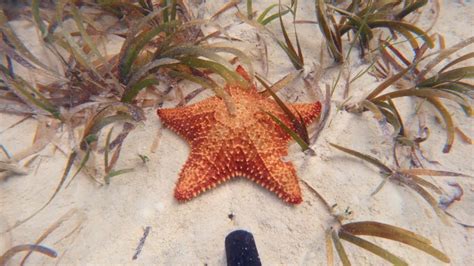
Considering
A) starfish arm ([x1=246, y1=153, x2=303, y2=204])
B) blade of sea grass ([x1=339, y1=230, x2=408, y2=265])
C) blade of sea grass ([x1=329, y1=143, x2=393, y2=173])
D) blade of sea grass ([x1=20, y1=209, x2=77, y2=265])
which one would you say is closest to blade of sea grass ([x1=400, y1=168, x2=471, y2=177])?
blade of sea grass ([x1=329, y1=143, x2=393, y2=173])

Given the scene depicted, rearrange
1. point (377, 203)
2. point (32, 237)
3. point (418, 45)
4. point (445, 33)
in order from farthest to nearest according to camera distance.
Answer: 1. point (445, 33)
2. point (418, 45)
3. point (377, 203)
4. point (32, 237)

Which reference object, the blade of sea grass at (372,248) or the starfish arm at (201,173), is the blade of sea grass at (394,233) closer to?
the blade of sea grass at (372,248)

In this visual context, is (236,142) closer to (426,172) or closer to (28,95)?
(426,172)

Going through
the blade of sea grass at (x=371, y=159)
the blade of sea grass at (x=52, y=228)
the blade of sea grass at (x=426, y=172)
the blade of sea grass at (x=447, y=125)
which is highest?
the blade of sea grass at (x=447, y=125)

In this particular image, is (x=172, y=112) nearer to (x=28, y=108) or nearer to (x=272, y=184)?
(x=272, y=184)

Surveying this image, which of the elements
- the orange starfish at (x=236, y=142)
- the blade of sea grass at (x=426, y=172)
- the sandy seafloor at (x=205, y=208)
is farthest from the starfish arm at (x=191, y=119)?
the blade of sea grass at (x=426, y=172)

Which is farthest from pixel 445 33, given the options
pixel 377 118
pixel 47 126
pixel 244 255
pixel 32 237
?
pixel 32 237

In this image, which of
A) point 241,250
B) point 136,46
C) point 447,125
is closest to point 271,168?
point 241,250
